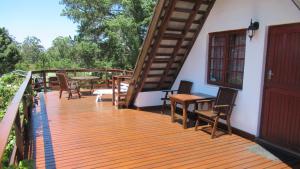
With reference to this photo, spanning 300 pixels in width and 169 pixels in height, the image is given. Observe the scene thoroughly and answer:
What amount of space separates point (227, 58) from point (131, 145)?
102 inches

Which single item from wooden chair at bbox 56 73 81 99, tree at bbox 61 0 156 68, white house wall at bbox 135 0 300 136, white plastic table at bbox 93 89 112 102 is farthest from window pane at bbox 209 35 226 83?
tree at bbox 61 0 156 68

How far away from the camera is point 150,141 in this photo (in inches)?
164

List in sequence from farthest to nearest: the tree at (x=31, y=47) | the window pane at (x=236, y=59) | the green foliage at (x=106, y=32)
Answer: the tree at (x=31, y=47)
the green foliage at (x=106, y=32)
the window pane at (x=236, y=59)

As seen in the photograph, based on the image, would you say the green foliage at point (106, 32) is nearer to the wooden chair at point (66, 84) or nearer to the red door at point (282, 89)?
the wooden chair at point (66, 84)

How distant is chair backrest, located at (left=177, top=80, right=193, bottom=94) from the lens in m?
6.04

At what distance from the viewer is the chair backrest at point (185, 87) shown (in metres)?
6.04

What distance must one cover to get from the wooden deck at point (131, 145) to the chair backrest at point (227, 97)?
1.63ft

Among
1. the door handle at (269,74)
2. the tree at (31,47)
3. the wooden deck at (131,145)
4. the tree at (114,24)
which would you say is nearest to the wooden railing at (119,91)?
the wooden deck at (131,145)

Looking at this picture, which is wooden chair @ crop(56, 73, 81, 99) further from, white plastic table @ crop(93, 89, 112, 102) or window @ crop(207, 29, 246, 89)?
window @ crop(207, 29, 246, 89)

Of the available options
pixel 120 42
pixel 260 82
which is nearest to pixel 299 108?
pixel 260 82

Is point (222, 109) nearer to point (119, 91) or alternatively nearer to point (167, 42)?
point (167, 42)

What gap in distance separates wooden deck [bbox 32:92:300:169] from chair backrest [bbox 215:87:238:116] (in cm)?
50

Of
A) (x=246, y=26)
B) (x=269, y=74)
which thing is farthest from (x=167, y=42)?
(x=269, y=74)

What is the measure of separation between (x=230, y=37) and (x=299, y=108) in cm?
195
